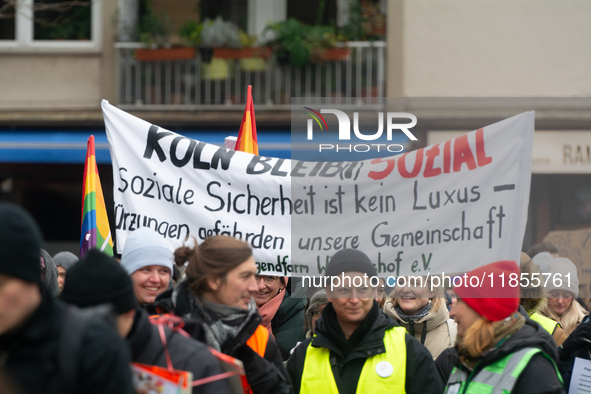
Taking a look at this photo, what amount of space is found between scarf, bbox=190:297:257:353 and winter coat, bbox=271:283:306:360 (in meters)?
1.67

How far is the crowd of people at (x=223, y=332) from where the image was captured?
1.62 metres

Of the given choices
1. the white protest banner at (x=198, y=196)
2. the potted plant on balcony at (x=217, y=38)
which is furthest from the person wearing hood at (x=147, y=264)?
the potted plant on balcony at (x=217, y=38)

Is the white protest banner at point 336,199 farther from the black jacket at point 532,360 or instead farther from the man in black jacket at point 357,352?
the black jacket at point 532,360

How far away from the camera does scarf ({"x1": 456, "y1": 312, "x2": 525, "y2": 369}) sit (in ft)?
9.35

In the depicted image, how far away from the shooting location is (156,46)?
10.3 metres

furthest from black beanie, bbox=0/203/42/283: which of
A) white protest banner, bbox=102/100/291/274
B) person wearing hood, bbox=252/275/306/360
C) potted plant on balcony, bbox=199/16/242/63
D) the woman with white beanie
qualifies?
potted plant on balcony, bbox=199/16/242/63

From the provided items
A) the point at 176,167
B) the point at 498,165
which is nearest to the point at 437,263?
the point at 498,165

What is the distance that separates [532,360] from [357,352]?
2.65 feet

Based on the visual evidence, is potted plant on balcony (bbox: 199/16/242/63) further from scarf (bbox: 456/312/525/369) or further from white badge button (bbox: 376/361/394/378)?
scarf (bbox: 456/312/525/369)

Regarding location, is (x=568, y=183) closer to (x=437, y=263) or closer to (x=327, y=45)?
(x=327, y=45)

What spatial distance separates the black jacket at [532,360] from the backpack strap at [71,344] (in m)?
1.80

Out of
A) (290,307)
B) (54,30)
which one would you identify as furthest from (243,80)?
(290,307)

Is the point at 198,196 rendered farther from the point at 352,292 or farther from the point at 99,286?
the point at 99,286

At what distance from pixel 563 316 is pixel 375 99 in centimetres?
560
